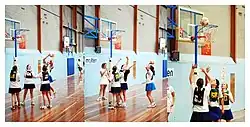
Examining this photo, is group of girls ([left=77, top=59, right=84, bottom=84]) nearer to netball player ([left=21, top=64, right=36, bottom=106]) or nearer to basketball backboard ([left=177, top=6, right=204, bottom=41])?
netball player ([left=21, top=64, right=36, bottom=106])

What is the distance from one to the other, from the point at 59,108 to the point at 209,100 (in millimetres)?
1062

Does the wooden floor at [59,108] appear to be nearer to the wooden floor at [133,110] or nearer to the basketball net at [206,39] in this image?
the wooden floor at [133,110]

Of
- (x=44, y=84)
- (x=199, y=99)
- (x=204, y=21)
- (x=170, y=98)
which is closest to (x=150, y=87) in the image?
(x=170, y=98)

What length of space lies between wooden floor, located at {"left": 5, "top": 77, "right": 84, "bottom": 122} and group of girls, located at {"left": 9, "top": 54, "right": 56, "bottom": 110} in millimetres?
28

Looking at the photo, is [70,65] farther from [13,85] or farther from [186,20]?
[186,20]

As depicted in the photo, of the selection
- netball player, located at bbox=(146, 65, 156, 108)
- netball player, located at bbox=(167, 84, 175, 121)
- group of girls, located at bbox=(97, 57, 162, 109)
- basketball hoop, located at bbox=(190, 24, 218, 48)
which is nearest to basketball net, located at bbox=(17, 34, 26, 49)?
group of girls, located at bbox=(97, 57, 162, 109)

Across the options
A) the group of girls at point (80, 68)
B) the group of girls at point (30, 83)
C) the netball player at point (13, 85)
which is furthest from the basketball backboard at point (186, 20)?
the netball player at point (13, 85)

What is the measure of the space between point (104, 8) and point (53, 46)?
0.47 m

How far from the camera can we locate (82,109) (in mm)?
2762

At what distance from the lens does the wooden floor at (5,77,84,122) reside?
2744 mm

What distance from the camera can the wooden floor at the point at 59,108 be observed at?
274 centimetres
